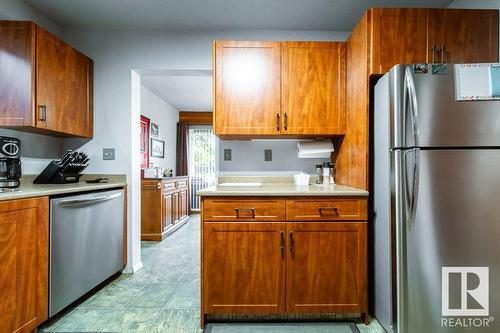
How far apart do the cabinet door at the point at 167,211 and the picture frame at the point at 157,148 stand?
0.97 meters

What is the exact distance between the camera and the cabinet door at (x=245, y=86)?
212cm

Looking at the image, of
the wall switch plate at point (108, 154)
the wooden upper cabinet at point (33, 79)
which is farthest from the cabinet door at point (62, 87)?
the wall switch plate at point (108, 154)

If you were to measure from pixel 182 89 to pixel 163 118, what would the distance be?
1.01 meters

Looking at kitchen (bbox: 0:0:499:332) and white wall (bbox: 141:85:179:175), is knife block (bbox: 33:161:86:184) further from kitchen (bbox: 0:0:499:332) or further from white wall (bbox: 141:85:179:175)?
white wall (bbox: 141:85:179:175)

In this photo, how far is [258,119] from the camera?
214 cm

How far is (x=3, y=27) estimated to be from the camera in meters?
1.94

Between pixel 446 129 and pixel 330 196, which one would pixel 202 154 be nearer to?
pixel 330 196

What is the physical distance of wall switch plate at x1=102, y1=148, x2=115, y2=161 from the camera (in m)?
2.63

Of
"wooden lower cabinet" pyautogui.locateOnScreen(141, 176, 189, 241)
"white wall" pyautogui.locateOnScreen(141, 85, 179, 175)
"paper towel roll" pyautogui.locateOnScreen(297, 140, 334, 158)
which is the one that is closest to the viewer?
"paper towel roll" pyautogui.locateOnScreen(297, 140, 334, 158)

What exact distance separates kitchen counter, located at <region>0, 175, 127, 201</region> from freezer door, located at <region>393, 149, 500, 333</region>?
7.07 feet

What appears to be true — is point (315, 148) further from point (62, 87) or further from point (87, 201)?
point (62, 87)

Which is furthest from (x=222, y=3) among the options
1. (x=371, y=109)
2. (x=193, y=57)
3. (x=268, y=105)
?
(x=371, y=109)

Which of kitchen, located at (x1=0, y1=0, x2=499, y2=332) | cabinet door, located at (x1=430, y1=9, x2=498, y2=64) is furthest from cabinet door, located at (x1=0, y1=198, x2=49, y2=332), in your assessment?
cabinet door, located at (x1=430, y1=9, x2=498, y2=64)

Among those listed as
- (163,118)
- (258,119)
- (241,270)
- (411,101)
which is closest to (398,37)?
(411,101)
